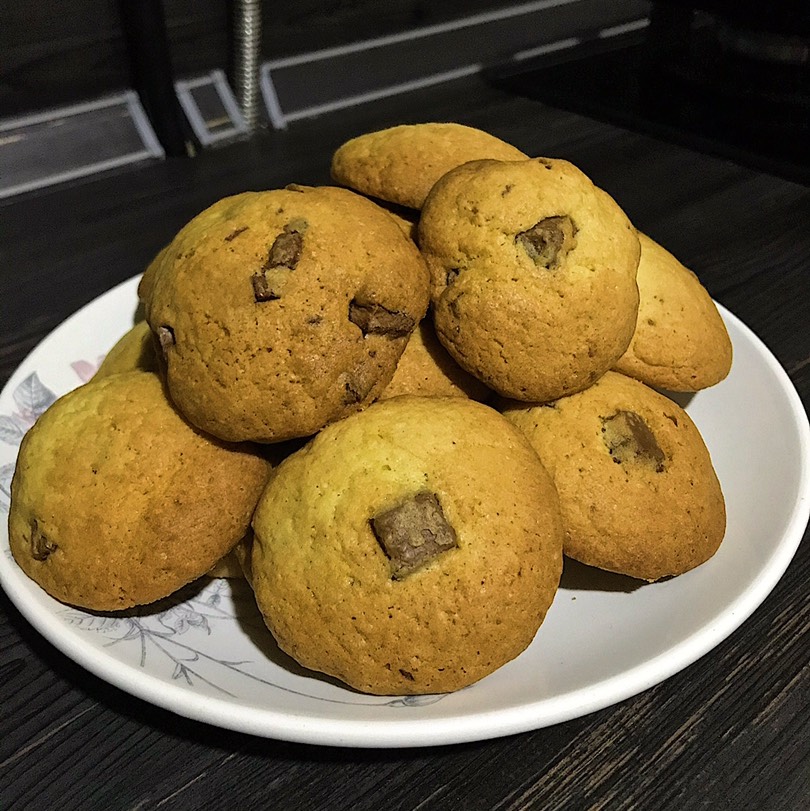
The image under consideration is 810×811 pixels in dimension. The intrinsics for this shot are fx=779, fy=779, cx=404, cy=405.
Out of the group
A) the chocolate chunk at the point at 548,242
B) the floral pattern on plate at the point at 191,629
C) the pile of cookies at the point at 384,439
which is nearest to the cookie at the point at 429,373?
the pile of cookies at the point at 384,439

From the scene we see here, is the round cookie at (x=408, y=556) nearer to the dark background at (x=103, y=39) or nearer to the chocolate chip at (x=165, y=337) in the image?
the chocolate chip at (x=165, y=337)

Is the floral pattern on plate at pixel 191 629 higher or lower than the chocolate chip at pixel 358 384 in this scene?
lower

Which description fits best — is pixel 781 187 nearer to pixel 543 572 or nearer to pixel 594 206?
pixel 594 206

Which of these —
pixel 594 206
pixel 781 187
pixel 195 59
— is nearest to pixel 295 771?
pixel 594 206

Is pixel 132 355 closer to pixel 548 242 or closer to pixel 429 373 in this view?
pixel 429 373

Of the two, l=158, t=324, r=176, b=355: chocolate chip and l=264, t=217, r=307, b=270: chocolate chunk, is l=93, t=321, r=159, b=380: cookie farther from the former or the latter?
l=264, t=217, r=307, b=270: chocolate chunk

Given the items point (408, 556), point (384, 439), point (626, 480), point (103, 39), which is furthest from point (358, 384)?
point (103, 39)
